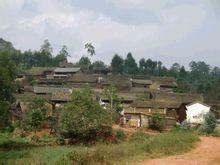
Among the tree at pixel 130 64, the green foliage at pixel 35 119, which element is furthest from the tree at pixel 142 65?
the green foliage at pixel 35 119

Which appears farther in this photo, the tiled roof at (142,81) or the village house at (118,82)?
the tiled roof at (142,81)

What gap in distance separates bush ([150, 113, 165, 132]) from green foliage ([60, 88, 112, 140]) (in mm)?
8408

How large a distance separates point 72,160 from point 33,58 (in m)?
93.1

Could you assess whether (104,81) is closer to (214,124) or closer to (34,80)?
(34,80)

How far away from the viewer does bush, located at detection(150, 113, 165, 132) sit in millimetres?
43422

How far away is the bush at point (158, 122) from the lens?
142 ft

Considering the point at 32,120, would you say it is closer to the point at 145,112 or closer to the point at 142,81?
the point at 145,112

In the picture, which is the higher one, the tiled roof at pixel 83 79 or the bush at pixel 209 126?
the tiled roof at pixel 83 79

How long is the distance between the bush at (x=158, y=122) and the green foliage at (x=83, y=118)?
841 centimetres

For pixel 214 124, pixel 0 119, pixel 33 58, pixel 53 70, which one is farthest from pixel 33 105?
pixel 33 58

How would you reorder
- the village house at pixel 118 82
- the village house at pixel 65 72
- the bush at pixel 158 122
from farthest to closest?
the village house at pixel 65 72 → the village house at pixel 118 82 → the bush at pixel 158 122

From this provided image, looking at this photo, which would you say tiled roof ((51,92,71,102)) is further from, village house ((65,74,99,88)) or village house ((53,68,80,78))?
village house ((53,68,80,78))

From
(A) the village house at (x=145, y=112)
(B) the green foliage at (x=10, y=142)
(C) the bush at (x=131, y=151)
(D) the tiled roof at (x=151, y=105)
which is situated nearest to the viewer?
(C) the bush at (x=131, y=151)

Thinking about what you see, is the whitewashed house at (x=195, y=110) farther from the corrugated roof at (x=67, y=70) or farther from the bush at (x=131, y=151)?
the corrugated roof at (x=67, y=70)
